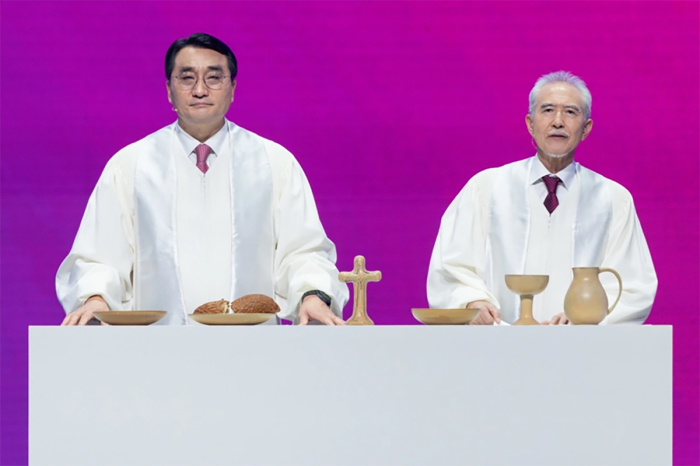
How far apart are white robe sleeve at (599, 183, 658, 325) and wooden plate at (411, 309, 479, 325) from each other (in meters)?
Result: 1.17

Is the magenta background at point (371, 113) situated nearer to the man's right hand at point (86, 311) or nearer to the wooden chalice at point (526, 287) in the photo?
the man's right hand at point (86, 311)

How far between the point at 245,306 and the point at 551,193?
1.75 m

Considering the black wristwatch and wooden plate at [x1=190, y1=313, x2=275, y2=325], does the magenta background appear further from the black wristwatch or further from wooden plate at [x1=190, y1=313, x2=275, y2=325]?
wooden plate at [x1=190, y1=313, x2=275, y2=325]

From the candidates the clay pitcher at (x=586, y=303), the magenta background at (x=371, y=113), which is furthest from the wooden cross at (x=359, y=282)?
the magenta background at (x=371, y=113)

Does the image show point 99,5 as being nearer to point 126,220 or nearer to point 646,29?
point 126,220

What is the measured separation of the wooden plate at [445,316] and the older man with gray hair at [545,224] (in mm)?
1099

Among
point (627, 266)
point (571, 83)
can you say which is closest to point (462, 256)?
point (627, 266)

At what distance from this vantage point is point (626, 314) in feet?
13.5

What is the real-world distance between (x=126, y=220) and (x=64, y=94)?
1421 millimetres

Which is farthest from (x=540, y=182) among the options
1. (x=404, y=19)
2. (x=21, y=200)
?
(x=21, y=200)

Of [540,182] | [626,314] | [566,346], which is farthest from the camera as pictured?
[540,182]

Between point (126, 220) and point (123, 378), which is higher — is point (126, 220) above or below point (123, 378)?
above

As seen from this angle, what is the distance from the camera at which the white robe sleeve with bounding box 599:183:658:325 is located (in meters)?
4.12

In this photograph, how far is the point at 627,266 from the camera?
14.0 ft
